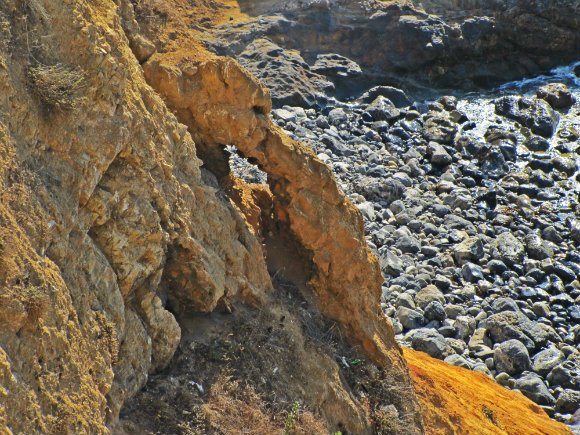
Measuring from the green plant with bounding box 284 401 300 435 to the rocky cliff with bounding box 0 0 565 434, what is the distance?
0.06m

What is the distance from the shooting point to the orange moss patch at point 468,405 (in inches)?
566

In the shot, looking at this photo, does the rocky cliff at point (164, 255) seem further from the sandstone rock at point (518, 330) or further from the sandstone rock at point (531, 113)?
the sandstone rock at point (531, 113)

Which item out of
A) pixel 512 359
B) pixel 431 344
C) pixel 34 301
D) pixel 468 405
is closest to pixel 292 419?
pixel 34 301

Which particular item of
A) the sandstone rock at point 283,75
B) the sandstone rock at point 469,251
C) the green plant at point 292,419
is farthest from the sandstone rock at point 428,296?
the green plant at point 292,419

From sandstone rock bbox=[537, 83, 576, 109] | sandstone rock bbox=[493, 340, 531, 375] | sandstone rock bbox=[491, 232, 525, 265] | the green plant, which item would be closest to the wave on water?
sandstone rock bbox=[537, 83, 576, 109]

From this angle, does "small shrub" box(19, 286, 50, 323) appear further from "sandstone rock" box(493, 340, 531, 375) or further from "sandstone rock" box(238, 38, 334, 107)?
"sandstone rock" box(238, 38, 334, 107)

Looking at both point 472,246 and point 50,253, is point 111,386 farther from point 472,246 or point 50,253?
point 472,246

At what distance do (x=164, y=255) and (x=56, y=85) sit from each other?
238cm

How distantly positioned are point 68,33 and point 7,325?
10.3ft

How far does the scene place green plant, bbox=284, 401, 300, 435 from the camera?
31.8 feet

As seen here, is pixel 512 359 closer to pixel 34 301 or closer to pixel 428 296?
pixel 428 296

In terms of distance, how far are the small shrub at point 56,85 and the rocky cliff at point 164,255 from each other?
0.06 feet

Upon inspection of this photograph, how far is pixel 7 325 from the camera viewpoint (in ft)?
21.8

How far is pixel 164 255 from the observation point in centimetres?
944
